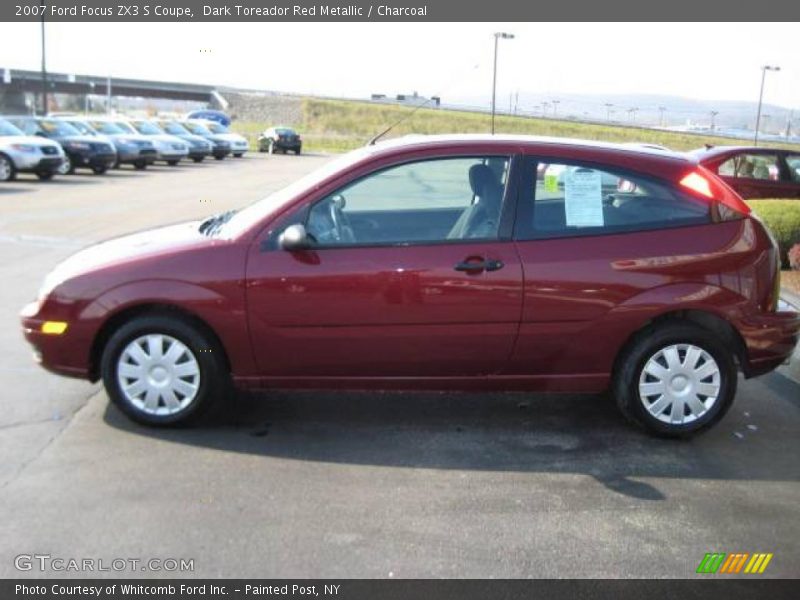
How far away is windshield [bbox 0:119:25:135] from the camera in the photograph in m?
20.5

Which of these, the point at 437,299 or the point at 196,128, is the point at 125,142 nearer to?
the point at 196,128

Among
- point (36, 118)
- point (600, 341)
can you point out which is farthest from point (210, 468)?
point (36, 118)

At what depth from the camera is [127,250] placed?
483 cm

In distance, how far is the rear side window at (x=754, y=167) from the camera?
12.9 metres

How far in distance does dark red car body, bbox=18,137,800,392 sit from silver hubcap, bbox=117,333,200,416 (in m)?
0.19

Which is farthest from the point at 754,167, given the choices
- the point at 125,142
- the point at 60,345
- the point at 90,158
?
the point at 125,142

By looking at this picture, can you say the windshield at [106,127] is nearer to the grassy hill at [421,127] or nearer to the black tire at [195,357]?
the grassy hill at [421,127]

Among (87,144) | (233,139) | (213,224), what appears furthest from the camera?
(233,139)

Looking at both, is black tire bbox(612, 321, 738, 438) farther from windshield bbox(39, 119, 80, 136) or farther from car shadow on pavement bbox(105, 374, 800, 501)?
windshield bbox(39, 119, 80, 136)

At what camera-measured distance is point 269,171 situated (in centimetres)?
2861

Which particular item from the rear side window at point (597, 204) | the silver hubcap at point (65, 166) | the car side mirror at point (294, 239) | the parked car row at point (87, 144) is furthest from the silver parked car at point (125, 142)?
the rear side window at point (597, 204)

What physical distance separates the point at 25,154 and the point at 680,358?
19.1 m

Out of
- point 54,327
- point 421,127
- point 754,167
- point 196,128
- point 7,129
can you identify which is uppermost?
point 421,127

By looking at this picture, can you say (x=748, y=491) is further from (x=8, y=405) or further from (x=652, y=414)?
(x=8, y=405)
